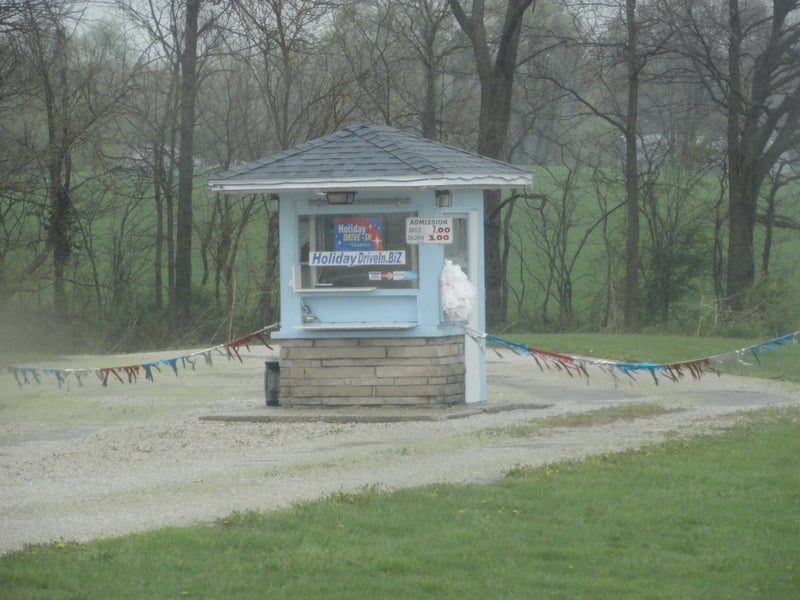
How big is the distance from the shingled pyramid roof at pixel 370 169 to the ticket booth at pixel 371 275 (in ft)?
0.05

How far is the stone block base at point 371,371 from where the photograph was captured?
47.7 ft

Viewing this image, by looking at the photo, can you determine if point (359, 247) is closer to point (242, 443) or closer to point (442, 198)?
point (442, 198)

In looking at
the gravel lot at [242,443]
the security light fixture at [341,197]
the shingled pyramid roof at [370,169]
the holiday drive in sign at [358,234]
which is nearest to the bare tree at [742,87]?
the gravel lot at [242,443]

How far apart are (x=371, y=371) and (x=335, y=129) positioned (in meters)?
19.2

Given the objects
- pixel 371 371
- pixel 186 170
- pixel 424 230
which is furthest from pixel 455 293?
pixel 186 170

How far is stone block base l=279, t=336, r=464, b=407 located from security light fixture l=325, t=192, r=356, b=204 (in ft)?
5.31

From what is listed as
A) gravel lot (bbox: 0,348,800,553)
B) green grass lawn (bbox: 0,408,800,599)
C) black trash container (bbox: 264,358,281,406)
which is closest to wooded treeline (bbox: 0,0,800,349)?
gravel lot (bbox: 0,348,800,553)

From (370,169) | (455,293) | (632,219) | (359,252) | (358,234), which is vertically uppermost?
(370,169)

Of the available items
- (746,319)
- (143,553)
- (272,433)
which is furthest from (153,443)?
(746,319)

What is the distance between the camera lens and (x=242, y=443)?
1282cm

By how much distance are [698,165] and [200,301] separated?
15235mm

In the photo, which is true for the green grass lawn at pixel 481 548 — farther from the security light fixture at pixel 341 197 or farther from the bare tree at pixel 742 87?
the bare tree at pixel 742 87

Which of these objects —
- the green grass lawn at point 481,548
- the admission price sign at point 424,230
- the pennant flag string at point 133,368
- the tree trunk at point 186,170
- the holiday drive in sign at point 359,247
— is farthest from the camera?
the tree trunk at point 186,170

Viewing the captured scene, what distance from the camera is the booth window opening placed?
14555 mm
